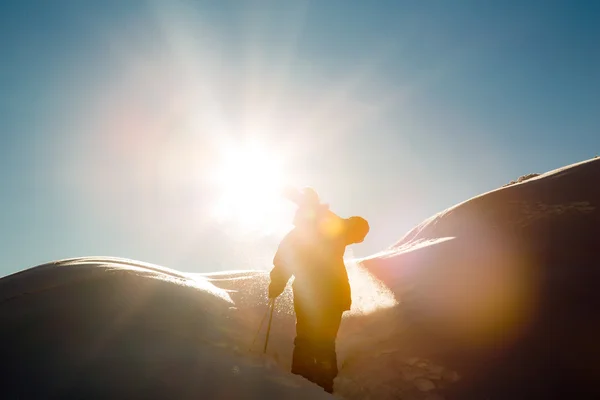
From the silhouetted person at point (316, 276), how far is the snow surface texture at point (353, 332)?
0.44 meters

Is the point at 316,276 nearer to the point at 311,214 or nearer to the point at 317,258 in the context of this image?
the point at 317,258

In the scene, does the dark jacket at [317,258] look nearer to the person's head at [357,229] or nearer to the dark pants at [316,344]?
the person's head at [357,229]

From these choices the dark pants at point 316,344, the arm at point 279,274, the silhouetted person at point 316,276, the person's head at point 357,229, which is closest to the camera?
the dark pants at point 316,344

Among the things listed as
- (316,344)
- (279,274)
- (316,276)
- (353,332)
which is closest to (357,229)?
(316,276)

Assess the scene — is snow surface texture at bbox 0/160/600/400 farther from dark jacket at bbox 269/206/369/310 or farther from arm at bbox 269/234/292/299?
dark jacket at bbox 269/206/369/310

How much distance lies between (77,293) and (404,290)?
6.55m

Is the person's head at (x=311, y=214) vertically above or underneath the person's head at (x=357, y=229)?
above

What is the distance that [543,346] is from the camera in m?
5.51

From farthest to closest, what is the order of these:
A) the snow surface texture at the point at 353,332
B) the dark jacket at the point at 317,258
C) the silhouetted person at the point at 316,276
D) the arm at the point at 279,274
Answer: the arm at the point at 279,274 < the dark jacket at the point at 317,258 < the silhouetted person at the point at 316,276 < the snow surface texture at the point at 353,332

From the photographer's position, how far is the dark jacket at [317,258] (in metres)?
6.34

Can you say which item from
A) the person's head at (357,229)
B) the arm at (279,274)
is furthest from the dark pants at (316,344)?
the person's head at (357,229)

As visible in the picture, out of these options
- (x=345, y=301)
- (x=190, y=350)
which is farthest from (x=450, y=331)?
(x=190, y=350)

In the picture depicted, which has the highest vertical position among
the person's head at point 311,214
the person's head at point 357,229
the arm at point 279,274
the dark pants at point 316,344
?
the person's head at point 311,214

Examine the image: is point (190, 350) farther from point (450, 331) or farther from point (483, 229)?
point (483, 229)
